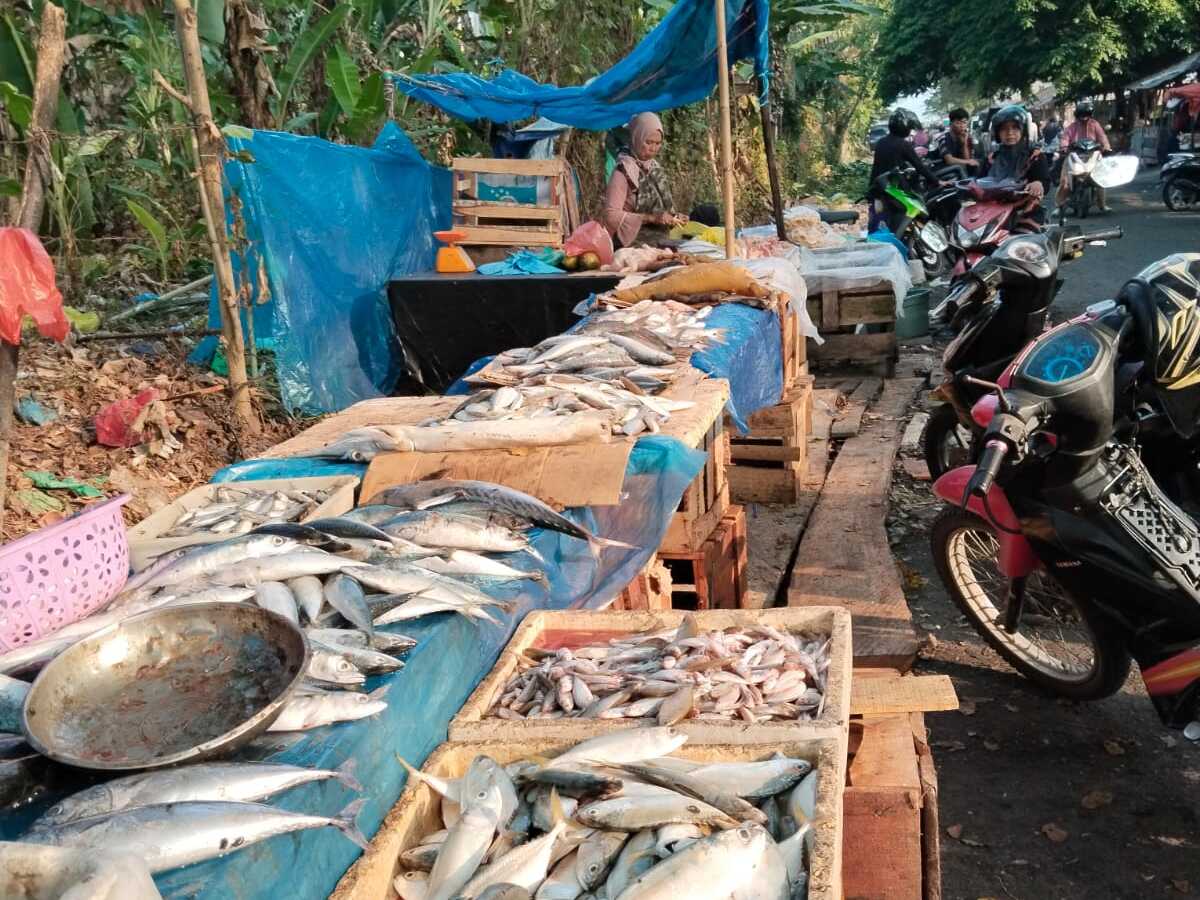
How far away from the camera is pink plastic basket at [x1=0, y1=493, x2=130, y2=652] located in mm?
2307

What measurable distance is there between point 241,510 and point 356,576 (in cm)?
87

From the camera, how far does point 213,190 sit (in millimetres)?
6059

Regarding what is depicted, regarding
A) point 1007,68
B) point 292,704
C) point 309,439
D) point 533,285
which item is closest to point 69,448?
point 309,439

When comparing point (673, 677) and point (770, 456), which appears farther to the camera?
point (770, 456)

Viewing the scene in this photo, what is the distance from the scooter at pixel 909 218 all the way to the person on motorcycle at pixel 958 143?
2775mm

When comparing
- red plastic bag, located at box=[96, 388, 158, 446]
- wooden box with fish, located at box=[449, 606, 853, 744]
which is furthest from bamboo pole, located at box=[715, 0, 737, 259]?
wooden box with fish, located at box=[449, 606, 853, 744]

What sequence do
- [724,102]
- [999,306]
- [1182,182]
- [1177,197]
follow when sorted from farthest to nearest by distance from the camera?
[1177,197] → [1182,182] → [724,102] → [999,306]

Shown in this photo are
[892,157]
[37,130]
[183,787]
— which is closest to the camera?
[183,787]

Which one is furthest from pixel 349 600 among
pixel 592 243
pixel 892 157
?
pixel 892 157

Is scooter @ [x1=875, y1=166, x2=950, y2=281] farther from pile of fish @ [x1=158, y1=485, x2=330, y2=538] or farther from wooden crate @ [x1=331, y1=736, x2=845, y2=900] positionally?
wooden crate @ [x1=331, y1=736, x2=845, y2=900]

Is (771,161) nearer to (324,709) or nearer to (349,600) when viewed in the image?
(349,600)

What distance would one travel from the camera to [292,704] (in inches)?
82.2

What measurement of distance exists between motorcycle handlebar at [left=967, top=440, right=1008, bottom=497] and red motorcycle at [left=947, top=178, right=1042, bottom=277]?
6320 mm

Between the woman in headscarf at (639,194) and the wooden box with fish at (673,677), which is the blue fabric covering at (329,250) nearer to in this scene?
the woman in headscarf at (639,194)
